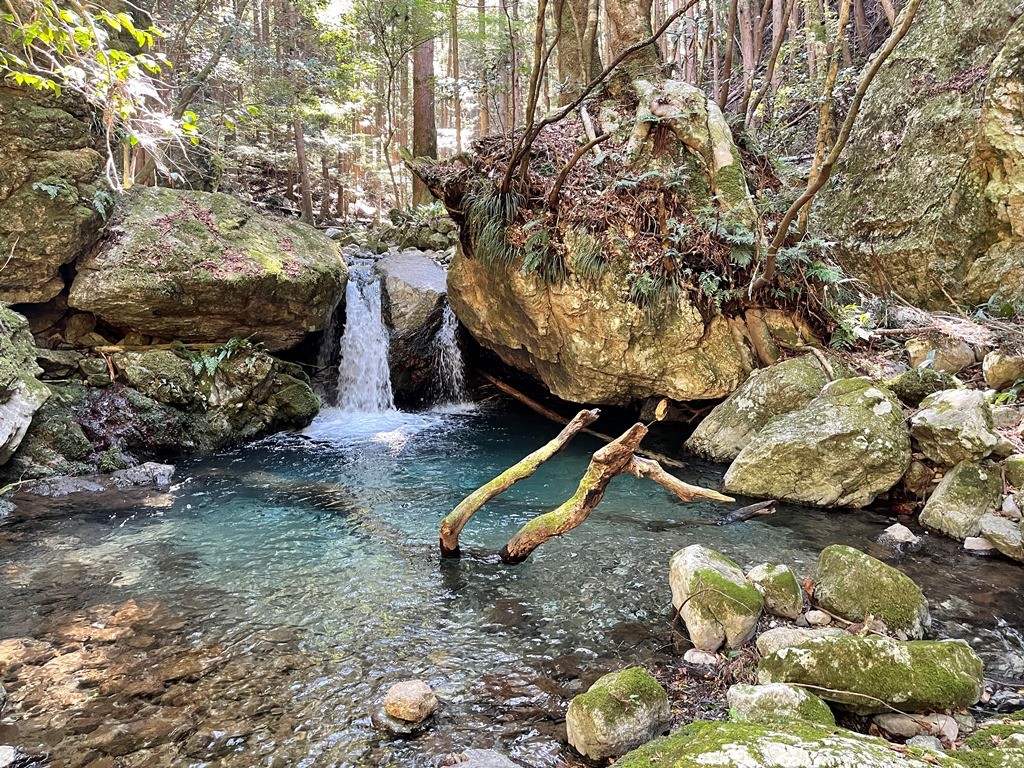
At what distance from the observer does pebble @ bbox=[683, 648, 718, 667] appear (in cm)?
350

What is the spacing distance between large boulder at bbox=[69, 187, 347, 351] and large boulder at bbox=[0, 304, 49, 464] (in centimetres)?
88

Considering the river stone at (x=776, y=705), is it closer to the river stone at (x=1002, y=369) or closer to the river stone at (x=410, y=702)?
the river stone at (x=410, y=702)

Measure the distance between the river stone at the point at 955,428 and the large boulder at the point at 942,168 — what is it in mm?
2107

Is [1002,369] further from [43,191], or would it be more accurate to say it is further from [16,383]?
[43,191]

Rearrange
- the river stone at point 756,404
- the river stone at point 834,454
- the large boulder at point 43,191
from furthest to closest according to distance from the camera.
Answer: the large boulder at point 43,191 → the river stone at point 756,404 → the river stone at point 834,454

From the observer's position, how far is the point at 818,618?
374cm

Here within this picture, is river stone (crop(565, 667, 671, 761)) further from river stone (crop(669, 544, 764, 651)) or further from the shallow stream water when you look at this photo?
river stone (crop(669, 544, 764, 651))

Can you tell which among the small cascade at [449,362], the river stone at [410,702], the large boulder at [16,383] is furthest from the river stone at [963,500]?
the large boulder at [16,383]

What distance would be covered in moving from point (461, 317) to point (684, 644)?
7683 mm

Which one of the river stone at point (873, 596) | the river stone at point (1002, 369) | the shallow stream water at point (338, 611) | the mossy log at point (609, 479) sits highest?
the river stone at point (1002, 369)

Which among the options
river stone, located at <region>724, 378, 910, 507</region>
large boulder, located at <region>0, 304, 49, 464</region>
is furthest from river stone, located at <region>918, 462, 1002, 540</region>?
large boulder, located at <region>0, 304, 49, 464</region>

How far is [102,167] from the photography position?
8.48 metres

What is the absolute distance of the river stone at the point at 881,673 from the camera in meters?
2.80

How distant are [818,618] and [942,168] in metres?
7.29
